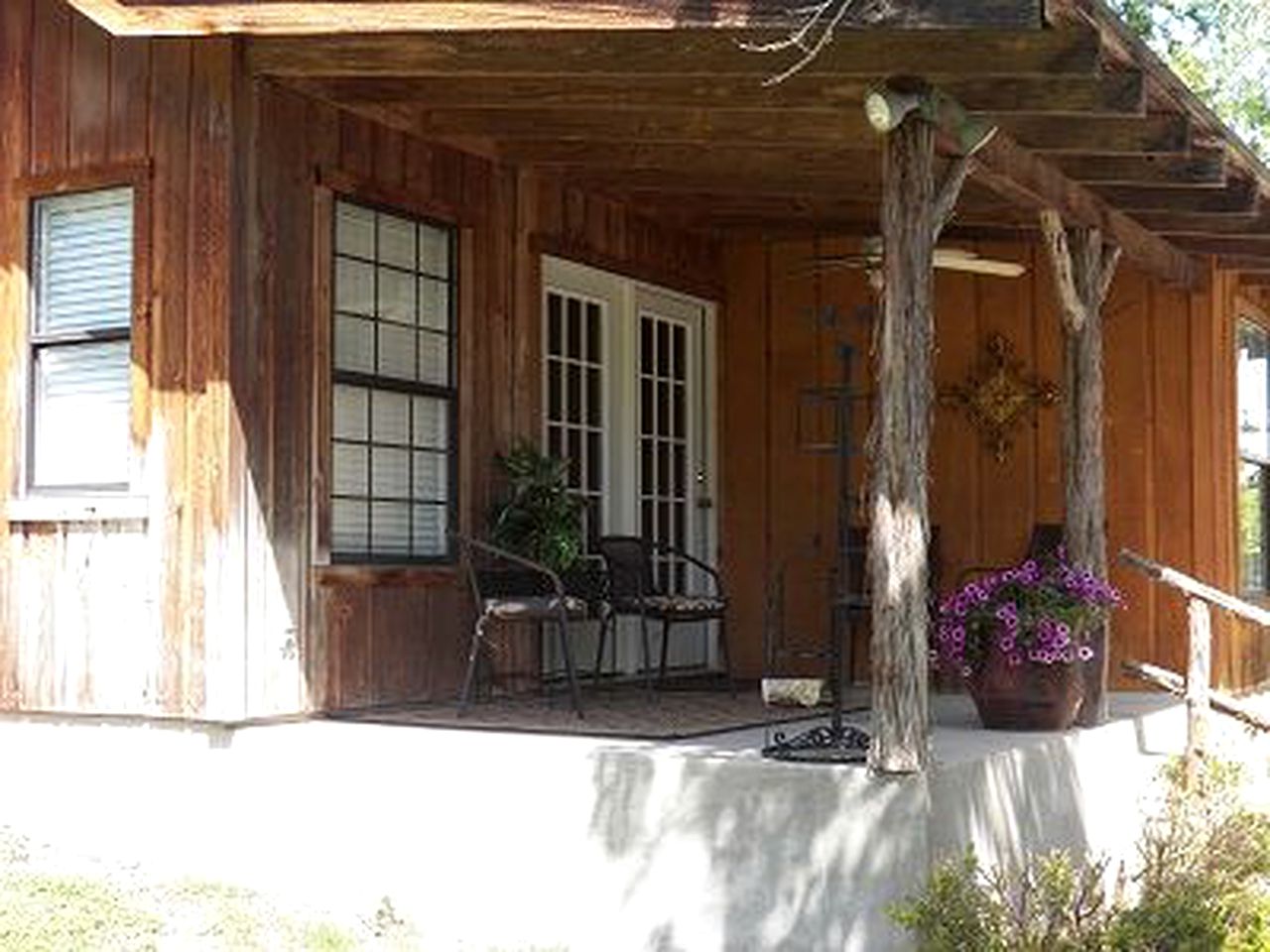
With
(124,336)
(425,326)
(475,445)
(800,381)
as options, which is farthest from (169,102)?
(800,381)

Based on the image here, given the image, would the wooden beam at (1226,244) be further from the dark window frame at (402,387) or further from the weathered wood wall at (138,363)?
the weathered wood wall at (138,363)

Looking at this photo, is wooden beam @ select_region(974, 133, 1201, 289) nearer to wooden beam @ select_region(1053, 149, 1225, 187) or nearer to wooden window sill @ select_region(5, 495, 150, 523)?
wooden beam @ select_region(1053, 149, 1225, 187)

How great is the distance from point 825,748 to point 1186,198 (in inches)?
141

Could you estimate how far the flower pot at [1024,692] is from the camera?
661 cm

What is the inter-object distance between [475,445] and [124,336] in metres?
1.56

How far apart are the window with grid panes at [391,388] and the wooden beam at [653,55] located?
2.65 feet

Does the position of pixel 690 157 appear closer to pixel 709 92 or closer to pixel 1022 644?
pixel 709 92

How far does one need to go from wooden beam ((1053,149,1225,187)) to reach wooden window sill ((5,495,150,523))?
12.5 feet

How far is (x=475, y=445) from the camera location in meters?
7.58

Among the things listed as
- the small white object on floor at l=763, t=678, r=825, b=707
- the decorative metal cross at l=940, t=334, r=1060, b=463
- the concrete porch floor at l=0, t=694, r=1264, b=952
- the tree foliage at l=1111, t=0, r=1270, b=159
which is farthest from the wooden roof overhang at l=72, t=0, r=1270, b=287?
the tree foliage at l=1111, t=0, r=1270, b=159

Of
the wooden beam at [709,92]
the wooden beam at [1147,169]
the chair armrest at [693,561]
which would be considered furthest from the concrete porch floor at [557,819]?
the wooden beam at [1147,169]

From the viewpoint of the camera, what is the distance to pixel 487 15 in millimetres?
5555

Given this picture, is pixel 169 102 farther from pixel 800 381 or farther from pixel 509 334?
pixel 800 381

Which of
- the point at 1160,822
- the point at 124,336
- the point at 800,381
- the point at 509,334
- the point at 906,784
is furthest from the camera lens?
the point at 800,381
